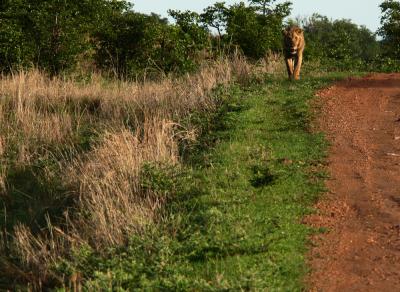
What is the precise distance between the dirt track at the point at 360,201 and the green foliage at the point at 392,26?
7.80 metres

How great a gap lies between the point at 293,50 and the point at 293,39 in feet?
1.01

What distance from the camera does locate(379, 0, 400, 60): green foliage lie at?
18.0 metres

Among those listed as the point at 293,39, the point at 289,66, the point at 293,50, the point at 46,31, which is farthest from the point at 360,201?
the point at 46,31

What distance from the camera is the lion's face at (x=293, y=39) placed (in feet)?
42.9

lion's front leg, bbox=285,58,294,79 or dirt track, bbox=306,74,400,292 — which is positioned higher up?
lion's front leg, bbox=285,58,294,79

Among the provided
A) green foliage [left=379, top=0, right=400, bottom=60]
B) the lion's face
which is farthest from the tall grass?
green foliage [left=379, top=0, right=400, bottom=60]

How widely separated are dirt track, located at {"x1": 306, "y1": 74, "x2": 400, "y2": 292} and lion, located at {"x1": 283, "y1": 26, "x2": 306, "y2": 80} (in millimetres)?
2144

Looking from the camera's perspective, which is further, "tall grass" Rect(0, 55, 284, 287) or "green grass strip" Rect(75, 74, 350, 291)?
"tall grass" Rect(0, 55, 284, 287)

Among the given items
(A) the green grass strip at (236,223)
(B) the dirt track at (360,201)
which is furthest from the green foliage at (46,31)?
(B) the dirt track at (360,201)

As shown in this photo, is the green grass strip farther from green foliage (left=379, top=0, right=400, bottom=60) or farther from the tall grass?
green foliage (left=379, top=0, right=400, bottom=60)

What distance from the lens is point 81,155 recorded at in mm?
9273

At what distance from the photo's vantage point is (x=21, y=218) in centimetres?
821

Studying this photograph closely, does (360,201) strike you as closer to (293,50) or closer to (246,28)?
(293,50)

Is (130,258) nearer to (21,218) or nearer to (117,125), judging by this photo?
(21,218)
